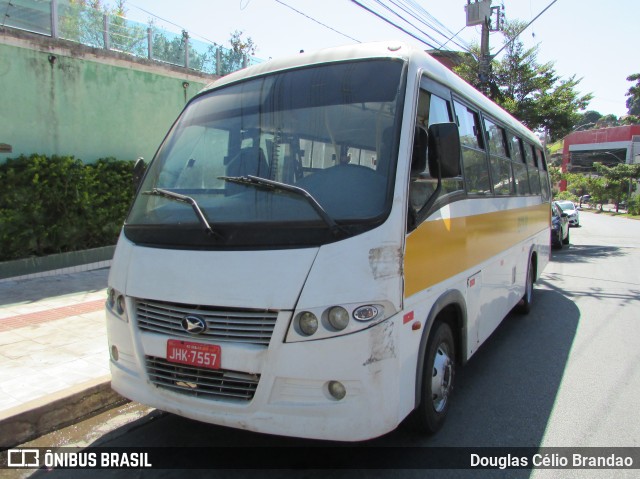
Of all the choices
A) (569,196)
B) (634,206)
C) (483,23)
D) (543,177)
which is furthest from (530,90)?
(569,196)

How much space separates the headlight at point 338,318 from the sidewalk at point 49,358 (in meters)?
2.47

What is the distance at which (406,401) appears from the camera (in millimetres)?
2789

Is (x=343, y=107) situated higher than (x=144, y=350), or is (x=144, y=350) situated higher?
(x=343, y=107)

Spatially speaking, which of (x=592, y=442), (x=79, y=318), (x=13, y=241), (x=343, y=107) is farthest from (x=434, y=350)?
(x=13, y=241)

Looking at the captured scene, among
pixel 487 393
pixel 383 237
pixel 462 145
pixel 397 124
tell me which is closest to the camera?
pixel 383 237

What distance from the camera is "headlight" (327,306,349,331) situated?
99.0 inches

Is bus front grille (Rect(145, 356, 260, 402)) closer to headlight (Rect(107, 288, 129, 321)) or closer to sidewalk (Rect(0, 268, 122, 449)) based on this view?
headlight (Rect(107, 288, 129, 321))

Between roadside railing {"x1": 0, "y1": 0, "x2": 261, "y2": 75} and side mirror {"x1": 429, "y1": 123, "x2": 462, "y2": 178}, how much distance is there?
8.34 meters

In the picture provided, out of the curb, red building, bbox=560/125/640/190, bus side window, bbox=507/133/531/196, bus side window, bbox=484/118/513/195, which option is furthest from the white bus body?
red building, bbox=560/125/640/190

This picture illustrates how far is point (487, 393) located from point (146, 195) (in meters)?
3.28

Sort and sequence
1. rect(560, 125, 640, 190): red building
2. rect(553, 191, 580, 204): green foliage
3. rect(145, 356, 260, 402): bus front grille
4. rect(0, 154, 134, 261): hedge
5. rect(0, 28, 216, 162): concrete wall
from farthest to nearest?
rect(553, 191, 580, 204): green foliage, rect(560, 125, 640, 190): red building, rect(0, 28, 216, 162): concrete wall, rect(0, 154, 134, 261): hedge, rect(145, 356, 260, 402): bus front grille

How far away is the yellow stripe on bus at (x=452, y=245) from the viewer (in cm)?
291

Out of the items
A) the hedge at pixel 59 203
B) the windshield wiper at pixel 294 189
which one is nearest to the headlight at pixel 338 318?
the windshield wiper at pixel 294 189

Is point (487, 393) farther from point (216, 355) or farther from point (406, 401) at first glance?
point (216, 355)
